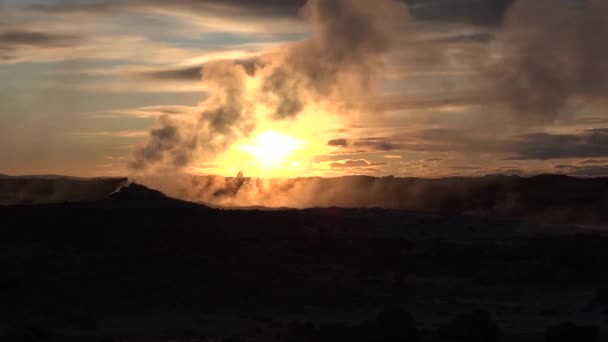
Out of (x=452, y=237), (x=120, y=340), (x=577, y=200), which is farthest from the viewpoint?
(x=577, y=200)

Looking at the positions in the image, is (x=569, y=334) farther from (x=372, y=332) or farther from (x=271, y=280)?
(x=271, y=280)

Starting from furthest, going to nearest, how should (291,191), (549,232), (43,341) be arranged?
(291,191) → (549,232) → (43,341)

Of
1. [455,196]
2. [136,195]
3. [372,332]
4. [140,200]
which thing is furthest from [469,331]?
[455,196]

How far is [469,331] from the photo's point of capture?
16938 mm

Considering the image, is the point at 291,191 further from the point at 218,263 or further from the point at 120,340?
the point at 120,340

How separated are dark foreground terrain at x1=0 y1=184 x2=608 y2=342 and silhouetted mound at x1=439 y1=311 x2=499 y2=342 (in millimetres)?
25

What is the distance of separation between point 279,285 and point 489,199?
5194 centimetres

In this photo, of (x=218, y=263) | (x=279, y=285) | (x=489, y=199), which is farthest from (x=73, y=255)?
(x=489, y=199)

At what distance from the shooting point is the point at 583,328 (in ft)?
57.3

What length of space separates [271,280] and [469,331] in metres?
9.13

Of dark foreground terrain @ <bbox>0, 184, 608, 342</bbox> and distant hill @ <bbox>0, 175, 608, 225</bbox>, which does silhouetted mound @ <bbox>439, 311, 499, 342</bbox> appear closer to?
dark foreground terrain @ <bbox>0, 184, 608, 342</bbox>

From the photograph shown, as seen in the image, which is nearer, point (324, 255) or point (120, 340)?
point (120, 340)

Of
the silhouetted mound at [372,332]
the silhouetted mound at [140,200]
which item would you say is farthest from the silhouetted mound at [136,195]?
the silhouetted mound at [372,332]

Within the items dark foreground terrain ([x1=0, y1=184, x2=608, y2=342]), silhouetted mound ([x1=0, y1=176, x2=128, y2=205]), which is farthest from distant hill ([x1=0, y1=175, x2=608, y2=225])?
dark foreground terrain ([x1=0, y1=184, x2=608, y2=342])
